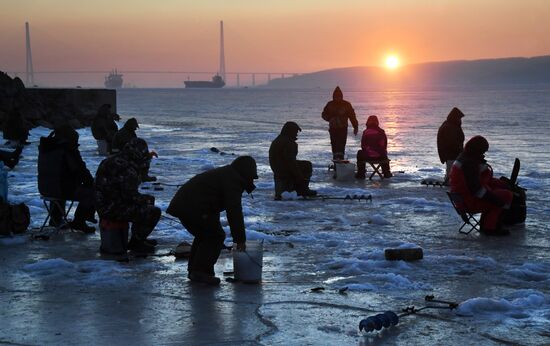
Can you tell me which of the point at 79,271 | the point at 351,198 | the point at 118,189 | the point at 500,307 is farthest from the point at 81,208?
the point at 500,307

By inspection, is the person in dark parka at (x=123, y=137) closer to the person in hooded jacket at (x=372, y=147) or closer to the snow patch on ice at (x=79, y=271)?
the snow patch on ice at (x=79, y=271)

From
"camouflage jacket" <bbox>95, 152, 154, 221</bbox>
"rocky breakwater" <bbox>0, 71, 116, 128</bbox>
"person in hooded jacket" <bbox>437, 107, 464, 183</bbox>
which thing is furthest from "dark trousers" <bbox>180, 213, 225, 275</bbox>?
"rocky breakwater" <bbox>0, 71, 116, 128</bbox>

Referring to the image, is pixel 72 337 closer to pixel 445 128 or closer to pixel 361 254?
pixel 361 254

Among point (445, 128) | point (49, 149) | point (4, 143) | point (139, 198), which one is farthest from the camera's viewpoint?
point (4, 143)

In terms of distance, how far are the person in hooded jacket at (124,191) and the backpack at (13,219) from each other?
62.2 inches

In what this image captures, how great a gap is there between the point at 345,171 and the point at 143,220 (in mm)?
7811

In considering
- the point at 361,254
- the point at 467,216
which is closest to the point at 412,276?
the point at 361,254

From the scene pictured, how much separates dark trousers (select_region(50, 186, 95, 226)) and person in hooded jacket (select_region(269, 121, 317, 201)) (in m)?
3.80

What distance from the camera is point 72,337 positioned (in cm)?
639

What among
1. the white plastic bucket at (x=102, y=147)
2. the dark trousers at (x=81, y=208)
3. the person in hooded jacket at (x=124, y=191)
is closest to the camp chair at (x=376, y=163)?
the dark trousers at (x=81, y=208)

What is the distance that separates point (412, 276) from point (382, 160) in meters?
8.52

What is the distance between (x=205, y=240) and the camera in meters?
8.26

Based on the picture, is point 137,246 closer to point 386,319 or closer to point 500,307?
point 386,319

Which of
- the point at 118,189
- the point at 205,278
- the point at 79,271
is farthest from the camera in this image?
the point at 118,189
